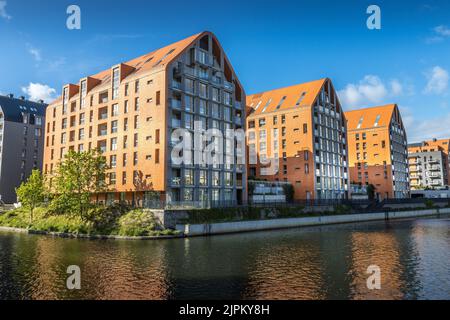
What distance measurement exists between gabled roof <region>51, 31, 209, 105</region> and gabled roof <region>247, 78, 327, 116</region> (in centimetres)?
2957

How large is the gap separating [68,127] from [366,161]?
264ft

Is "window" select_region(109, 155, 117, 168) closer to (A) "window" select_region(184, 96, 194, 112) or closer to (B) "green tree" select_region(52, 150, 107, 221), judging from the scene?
(B) "green tree" select_region(52, 150, 107, 221)

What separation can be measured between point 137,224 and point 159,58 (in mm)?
27583

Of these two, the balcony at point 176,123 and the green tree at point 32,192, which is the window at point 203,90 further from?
the green tree at point 32,192

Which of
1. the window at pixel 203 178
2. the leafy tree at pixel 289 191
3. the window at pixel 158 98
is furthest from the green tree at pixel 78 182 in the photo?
the leafy tree at pixel 289 191

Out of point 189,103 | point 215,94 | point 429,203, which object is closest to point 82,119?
point 189,103

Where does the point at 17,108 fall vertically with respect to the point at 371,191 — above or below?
above


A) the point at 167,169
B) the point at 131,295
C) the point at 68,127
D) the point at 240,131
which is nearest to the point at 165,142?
the point at 167,169

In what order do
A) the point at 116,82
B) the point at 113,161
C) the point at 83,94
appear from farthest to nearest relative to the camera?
1. the point at 83,94
2. the point at 116,82
3. the point at 113,161

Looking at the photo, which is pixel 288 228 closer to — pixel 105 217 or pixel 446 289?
pixel 105 217

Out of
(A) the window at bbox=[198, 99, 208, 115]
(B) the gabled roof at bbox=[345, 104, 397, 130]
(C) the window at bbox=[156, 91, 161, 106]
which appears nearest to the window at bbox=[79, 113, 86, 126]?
(C) the window at bbox=[156, 91, 161, 106]

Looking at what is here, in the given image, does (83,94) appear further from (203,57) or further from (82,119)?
(203,57)

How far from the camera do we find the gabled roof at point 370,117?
4257 inches

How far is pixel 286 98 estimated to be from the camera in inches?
3319
